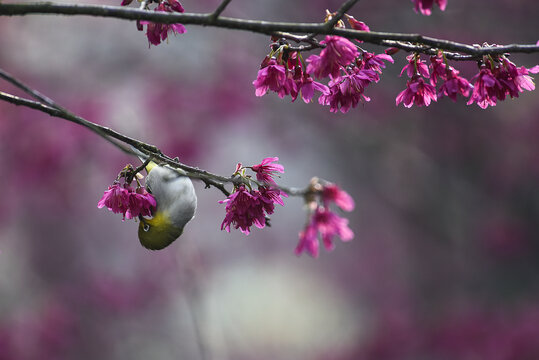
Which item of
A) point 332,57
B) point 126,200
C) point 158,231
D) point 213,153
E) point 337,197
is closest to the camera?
point 337,197

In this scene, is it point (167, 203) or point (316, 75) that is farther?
point (167, 203)

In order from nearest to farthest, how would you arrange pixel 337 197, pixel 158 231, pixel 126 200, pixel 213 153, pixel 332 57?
pixel 337 197
pixel 332 57
pixel 126 200
pixel 158 231
pixel 213 153

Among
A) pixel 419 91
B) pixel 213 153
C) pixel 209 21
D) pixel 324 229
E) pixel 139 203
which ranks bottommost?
pixel 324 229

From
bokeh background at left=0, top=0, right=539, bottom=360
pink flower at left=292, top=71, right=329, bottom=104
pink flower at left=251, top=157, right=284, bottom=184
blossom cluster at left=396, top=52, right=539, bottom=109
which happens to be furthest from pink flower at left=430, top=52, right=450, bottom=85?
bokeh background at left=0, top=0, right=539, bottom=360

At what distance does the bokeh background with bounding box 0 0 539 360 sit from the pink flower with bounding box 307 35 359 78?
1867 mm

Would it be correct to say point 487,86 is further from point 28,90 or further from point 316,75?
point 28,90

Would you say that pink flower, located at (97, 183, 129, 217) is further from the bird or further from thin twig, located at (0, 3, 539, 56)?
thin twig, located at (0, 3, 539, 56)

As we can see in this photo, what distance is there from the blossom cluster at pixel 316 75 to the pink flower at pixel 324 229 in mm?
244

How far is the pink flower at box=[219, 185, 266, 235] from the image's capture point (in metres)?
0.98

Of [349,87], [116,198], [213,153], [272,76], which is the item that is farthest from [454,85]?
[213,153]

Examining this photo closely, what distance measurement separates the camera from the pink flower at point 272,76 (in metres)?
0.98

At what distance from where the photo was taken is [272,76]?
993mm

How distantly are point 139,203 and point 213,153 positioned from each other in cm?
285

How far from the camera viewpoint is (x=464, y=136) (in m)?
3.60
